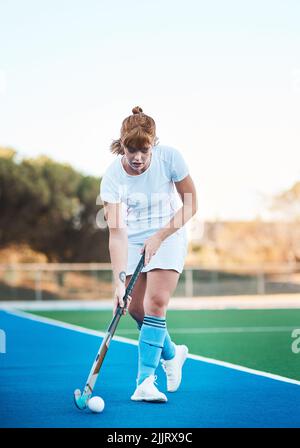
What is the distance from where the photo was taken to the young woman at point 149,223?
6008mm

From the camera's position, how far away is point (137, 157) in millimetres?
5895

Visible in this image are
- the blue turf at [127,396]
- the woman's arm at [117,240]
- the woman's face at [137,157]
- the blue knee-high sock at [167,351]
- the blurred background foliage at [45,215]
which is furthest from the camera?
the blurred background foliage at [45,215]

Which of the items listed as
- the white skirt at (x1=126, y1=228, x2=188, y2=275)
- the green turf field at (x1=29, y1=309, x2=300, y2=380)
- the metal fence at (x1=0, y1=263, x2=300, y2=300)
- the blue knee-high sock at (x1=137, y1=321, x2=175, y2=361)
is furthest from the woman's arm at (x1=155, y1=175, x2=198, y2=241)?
the metal fence at (x1=0, y1=263, x2=300, y2=300)

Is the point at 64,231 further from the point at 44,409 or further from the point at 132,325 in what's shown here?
the point at 44,409

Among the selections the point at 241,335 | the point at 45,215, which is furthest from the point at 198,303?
the point at 241,335

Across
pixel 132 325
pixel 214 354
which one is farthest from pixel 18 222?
pixel 214 354

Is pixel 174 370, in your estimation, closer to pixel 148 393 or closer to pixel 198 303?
pixel 148 393

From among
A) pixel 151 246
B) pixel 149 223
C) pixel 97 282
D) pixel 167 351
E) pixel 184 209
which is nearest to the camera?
pixel 151 246

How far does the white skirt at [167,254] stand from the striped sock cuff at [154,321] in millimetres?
311

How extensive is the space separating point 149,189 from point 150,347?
99cm

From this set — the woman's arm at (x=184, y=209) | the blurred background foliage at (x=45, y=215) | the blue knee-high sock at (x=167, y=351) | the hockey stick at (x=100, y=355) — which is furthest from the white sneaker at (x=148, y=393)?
the blurred background foliage at (x=45, y=215)

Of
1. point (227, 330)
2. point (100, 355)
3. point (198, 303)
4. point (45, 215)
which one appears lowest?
point (100, 355)

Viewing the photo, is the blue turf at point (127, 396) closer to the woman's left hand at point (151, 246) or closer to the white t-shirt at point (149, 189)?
the woman's left hand at point (151, 246)

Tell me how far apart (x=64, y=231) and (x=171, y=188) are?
28.6 metres
